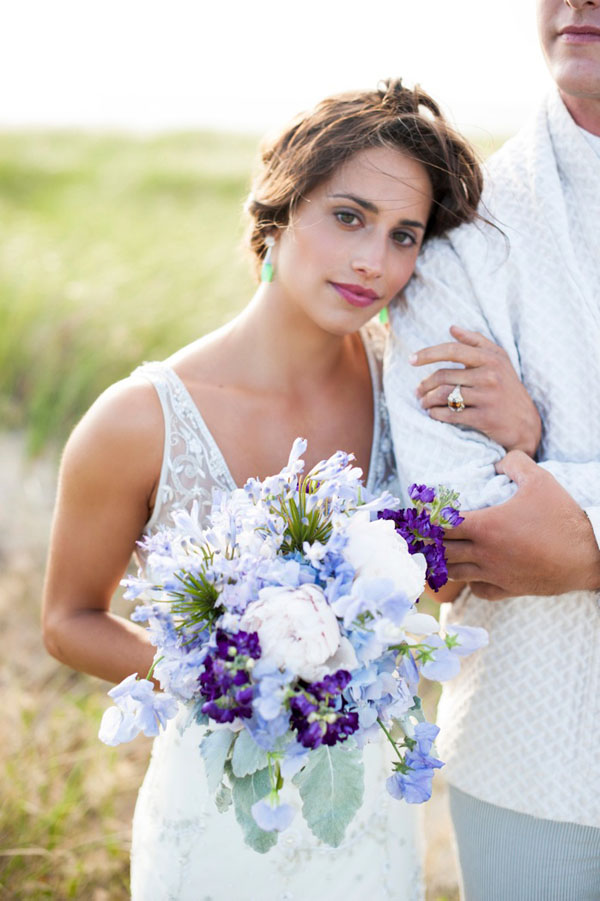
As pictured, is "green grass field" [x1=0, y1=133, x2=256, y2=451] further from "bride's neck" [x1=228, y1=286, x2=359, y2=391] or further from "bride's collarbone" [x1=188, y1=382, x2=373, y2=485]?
"bride's collarbone" [x1=188, y1=382, x2=373, y2=485]

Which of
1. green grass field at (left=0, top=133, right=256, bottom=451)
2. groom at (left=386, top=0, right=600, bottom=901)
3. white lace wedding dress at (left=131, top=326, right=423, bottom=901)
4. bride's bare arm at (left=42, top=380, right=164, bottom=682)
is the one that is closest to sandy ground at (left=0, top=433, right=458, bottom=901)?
green grass field at (left=0, top=133, right=256, bottom=451)

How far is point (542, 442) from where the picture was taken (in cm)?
204

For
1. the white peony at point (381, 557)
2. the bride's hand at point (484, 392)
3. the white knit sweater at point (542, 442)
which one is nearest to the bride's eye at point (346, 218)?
the white knit sweater at point (542, 442)

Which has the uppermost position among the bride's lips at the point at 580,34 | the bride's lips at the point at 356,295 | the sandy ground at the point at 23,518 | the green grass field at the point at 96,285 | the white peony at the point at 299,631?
the bride's lips at the point at 580,34

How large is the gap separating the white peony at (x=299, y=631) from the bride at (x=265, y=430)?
0.83 metres

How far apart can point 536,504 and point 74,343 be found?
14.9ft

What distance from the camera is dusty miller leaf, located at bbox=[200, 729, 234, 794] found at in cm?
136

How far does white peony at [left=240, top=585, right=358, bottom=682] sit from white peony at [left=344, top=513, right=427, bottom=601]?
78mm

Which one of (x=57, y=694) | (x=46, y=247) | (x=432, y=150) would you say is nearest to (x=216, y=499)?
(x=432, y=150)

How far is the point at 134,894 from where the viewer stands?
2172mm

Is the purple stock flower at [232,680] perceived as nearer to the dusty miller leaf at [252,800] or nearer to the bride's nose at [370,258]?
the dusty miller leaf at [252,800]

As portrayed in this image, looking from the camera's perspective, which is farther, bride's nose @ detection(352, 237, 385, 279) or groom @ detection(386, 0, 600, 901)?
bride's nose @ detection(352, 237, 385, 279)

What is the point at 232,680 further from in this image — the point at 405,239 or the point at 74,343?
the point at 74,343

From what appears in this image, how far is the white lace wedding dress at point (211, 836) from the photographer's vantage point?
6.56 feet
